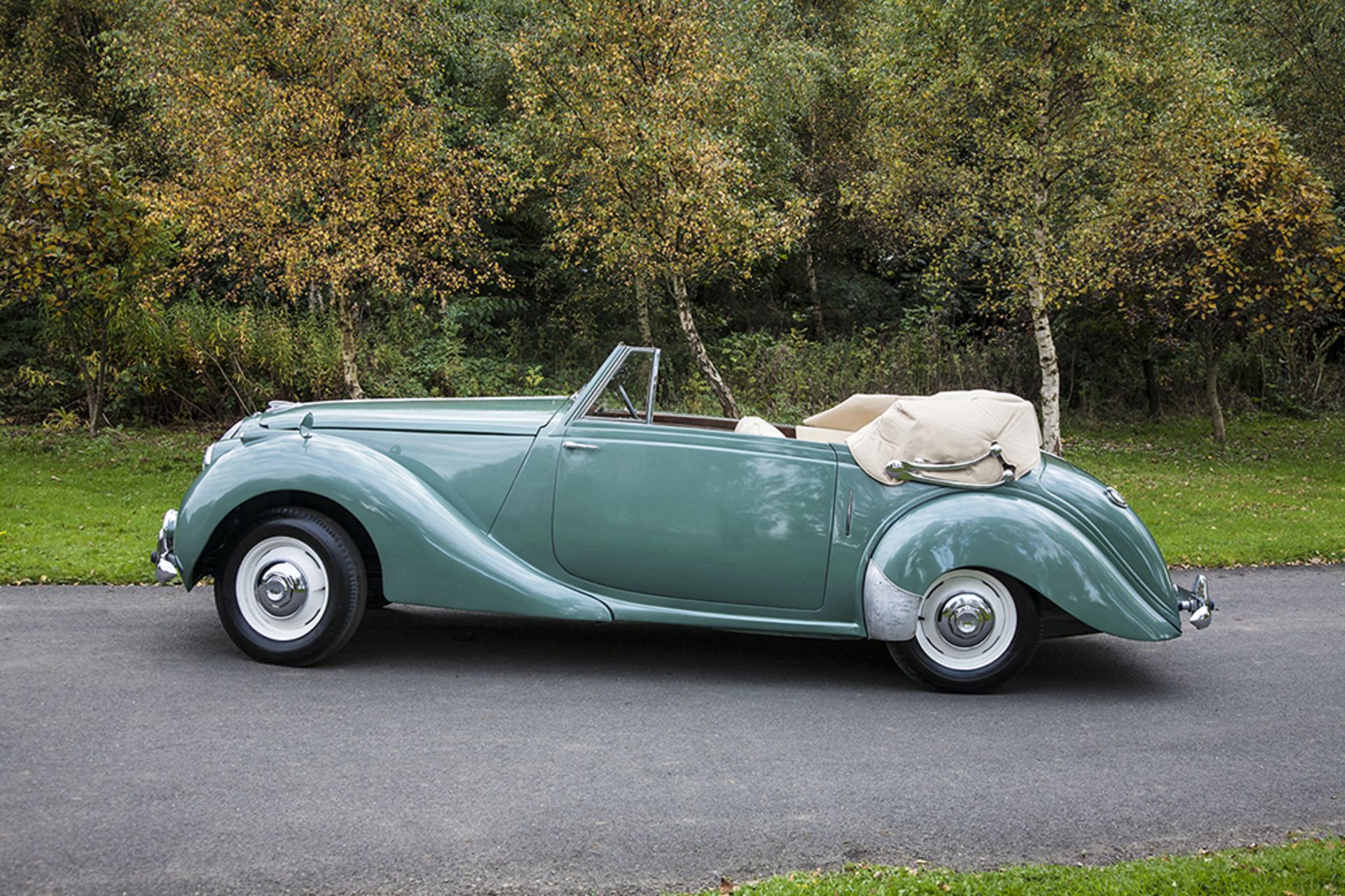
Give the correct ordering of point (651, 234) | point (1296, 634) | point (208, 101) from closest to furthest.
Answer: point (1296, 634), point (208, 101), point (651, 234)

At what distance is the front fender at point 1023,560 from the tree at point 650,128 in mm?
7652

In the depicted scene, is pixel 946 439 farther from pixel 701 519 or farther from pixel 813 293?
pixel 813 293

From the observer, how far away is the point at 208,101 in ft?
38.4

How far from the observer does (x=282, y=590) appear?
17.5 ft

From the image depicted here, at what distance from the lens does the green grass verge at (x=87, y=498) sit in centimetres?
766

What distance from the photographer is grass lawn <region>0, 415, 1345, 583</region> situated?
8367mm

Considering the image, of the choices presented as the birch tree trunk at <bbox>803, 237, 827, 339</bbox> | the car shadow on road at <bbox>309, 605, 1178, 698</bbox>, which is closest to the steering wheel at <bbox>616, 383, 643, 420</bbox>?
the car shadow on road at <bbox>309, 605, 1178, 698</bbox>

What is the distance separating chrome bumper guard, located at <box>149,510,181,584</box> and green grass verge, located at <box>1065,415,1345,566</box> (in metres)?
7.33

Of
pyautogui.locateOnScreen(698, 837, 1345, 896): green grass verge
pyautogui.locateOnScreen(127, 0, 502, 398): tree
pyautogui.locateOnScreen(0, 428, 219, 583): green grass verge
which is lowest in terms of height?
pyautogui.locateOnScreen(0, 428, 219, 583): green grass verge

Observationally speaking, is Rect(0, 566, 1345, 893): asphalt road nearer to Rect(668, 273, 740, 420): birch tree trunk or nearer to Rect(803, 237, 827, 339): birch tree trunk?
Rect(668, 273, 740, 420): birch tree trunk

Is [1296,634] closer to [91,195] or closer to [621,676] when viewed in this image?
[621,676]

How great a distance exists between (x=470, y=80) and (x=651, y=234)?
8067 mm

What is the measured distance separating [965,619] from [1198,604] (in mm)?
1258

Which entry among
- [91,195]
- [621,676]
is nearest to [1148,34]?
[621,676]
